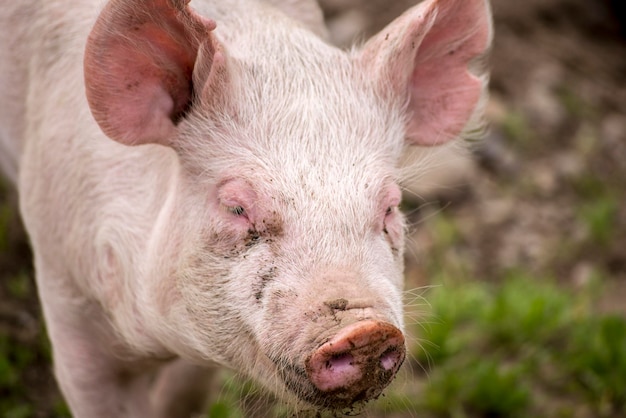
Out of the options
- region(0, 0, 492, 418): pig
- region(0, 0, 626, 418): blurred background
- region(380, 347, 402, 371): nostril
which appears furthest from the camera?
region(0, 0, 626, 418): blurred background

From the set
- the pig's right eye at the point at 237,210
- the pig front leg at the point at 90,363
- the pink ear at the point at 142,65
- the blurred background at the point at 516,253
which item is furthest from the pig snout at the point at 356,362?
the pig front leg at the point at 90,363

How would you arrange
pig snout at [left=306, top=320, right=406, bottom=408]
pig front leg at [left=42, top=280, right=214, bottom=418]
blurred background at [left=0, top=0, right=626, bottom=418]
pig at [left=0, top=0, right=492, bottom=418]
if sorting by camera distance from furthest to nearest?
blurred background at [left=0, top=0, right=626, bottom=418]
pig front leg at [left=42, top=280, right=214, bottom=418]
pig at [left=0, top=0, right=492, bottom=418]
pig snout at [left=306, top=320, right=406, bottom=408]

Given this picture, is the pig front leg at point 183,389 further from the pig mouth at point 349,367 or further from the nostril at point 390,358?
the nostril at point 390,358

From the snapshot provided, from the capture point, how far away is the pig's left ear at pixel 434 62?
364cm

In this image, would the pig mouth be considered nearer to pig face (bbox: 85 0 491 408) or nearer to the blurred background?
pig face (bbox: 85 0 491 408)

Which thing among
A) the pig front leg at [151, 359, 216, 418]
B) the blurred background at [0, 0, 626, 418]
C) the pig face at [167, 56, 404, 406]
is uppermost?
the pig face at [167, 56, 404, 406]

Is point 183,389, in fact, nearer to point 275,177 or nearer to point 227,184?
point 227,184

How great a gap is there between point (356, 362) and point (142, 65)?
50.0 inches

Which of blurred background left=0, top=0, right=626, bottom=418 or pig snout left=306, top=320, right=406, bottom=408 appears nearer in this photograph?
pig snout left=306, top=320, right=406, bottom=408

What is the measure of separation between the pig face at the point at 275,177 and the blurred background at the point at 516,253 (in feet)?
1.27

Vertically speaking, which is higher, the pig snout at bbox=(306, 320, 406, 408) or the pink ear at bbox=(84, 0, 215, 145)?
Result: the pink ear at bbox=(84, 0, 215, 145)

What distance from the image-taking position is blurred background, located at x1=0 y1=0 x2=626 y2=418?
517 centimetres

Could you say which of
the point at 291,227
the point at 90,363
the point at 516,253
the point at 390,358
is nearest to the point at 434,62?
the point at 291,227

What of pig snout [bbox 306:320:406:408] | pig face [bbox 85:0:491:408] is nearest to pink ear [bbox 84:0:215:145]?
pig face [bbox 85:0:491:408]
